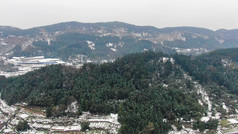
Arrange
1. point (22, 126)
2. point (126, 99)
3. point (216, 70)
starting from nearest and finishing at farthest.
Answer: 1. point (22, 126)
2. point (126, 99)
3. point (216, 70)

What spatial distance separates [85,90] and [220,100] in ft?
154

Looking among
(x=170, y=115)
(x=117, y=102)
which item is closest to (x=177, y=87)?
(x=170, y=115)

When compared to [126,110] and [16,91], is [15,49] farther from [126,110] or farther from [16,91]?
[126,110]

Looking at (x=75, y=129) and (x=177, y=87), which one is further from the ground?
(x=177, y=87)

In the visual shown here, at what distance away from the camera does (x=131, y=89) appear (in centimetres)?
6053

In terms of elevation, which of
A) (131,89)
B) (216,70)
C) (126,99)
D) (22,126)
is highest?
(216,70)

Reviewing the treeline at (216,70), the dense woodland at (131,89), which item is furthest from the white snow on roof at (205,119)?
the treeline at (216,70)

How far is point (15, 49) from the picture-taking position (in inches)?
6895

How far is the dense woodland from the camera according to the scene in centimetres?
4834

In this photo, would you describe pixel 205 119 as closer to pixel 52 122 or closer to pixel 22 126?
pixel 52 122

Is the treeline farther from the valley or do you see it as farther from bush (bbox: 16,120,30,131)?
bush (bbox: 16,120,30,131)

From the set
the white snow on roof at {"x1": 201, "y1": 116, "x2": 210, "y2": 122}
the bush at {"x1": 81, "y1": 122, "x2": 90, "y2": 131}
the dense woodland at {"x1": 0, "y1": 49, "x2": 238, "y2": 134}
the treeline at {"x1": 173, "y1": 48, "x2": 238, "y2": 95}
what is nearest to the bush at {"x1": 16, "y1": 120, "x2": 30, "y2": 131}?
the dense woodland at {"x1": 0, "y1": 49, "x2": 238, "y2": 134}

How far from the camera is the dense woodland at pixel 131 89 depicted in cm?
4834

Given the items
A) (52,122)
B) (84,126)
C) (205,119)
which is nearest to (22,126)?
(52,122)
